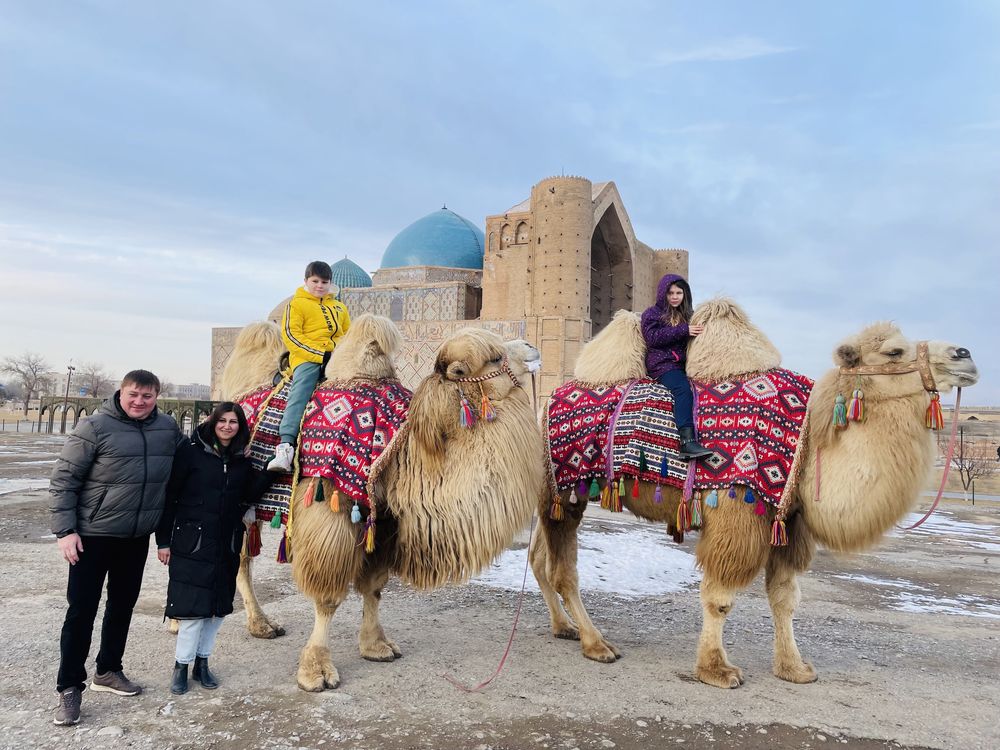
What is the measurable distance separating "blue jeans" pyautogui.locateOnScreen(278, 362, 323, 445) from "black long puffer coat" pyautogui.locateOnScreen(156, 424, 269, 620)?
0.37 meters

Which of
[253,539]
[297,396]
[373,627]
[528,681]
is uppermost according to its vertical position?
[297,396]

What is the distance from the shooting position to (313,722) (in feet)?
9.98

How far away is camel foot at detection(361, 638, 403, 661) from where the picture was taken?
3902 millimetres

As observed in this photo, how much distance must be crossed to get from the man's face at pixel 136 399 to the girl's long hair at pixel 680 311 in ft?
9.33

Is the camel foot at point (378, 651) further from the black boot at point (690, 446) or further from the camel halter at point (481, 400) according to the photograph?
the black boot at point (690, 446)

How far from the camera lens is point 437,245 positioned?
4525 cm

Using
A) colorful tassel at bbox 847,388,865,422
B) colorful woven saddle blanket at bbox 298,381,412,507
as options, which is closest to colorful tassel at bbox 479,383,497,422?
colorful woven saddle blanket at bbox 298,381,412,507

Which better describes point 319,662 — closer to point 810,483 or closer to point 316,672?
point 316,672

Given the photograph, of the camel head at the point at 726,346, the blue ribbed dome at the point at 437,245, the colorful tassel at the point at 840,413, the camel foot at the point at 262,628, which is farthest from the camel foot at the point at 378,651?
the blue ribbed dome at the point at 437,245

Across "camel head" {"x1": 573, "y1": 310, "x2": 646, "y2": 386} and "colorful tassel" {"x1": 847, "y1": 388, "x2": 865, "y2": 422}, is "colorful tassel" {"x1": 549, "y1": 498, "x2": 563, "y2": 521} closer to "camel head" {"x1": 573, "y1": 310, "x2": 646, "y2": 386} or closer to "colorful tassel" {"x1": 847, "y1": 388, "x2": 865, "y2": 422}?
"camel head" {"x1": 573, "y1": 310, "x2": 646, "y2": 386}

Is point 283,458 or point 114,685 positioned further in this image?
point 283,458

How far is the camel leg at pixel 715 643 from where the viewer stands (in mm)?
3584

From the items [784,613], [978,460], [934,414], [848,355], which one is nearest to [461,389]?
[848,355]

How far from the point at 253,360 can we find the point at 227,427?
1.37m
